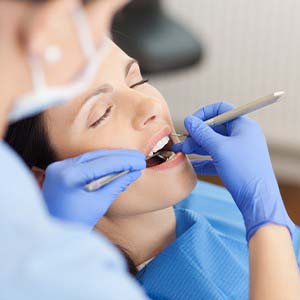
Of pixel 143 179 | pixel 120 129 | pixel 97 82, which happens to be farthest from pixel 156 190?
pixel 97 82

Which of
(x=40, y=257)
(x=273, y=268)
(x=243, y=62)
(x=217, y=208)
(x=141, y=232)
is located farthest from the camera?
(x=243, y=62)

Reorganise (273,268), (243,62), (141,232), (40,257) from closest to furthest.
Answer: (40,257)
(273,268)
(141,232)
(243,62)

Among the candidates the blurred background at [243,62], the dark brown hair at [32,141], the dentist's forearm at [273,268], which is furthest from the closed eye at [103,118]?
the blurred background at [243,62]

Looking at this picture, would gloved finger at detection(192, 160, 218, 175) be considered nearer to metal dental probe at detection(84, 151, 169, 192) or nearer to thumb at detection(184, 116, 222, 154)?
thumb at detection(184, 116, 222, 154)

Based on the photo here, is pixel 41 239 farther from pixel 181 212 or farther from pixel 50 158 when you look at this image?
pixel 181 212

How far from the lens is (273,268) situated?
129 centimetres

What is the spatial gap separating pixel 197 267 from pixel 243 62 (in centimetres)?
156

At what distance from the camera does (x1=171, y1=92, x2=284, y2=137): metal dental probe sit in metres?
1.41

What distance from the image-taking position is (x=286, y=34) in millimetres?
2852

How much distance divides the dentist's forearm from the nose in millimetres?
313

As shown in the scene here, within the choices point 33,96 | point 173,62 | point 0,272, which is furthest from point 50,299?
point 173,62

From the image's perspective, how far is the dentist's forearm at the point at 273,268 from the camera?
1268 millimetres

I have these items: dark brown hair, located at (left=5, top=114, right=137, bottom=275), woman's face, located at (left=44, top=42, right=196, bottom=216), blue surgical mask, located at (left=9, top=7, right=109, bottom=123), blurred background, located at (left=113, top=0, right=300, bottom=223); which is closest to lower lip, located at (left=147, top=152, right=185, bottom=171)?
woman's face, located at (left=44, top=42, right=196, bottom=216)

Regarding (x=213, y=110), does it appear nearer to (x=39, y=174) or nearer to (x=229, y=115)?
(x=229, y=115)
